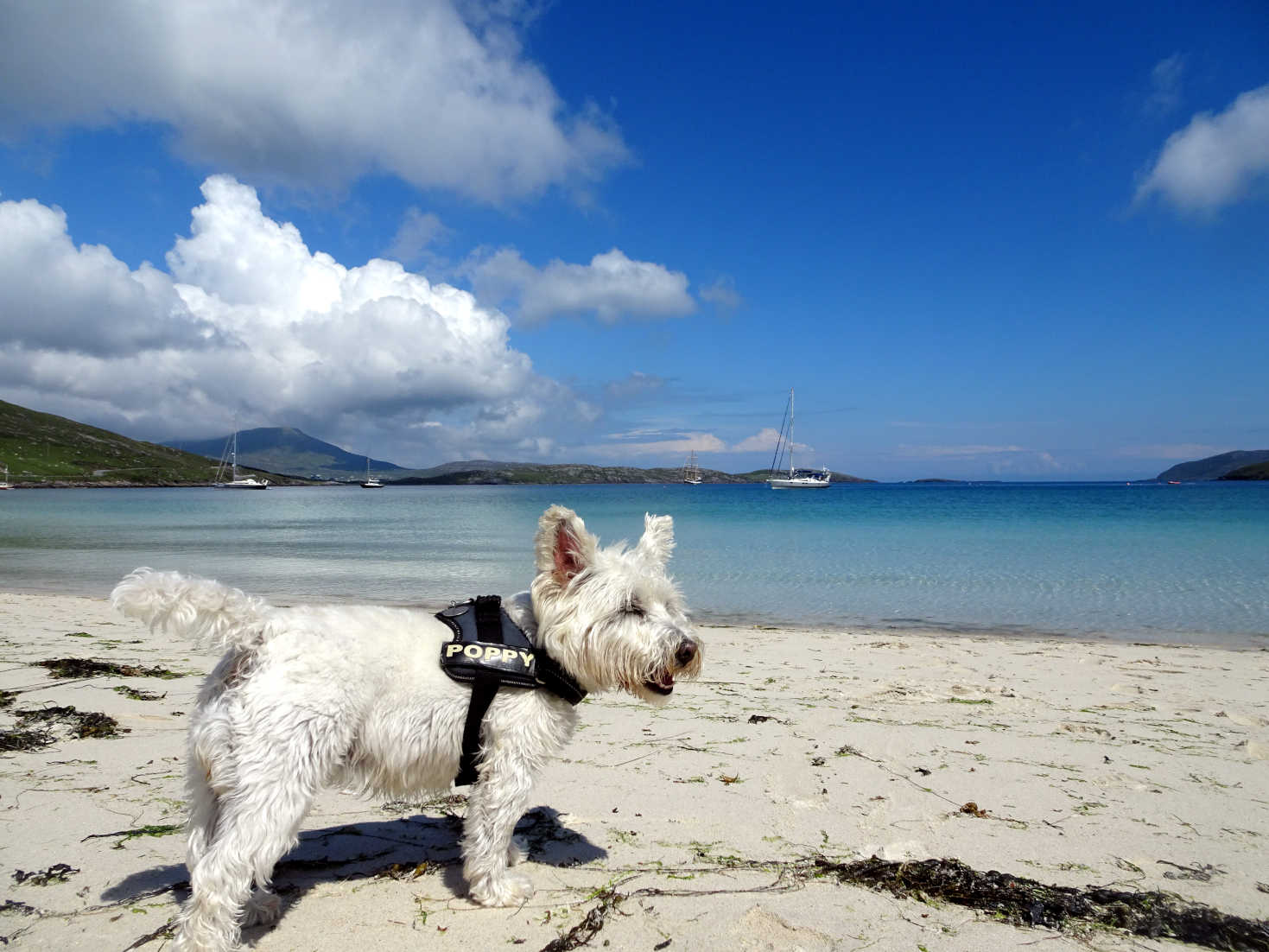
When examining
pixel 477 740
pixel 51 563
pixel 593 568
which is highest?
pixel 593 568

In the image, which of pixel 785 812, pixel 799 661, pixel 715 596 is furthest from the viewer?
pixel 715 596

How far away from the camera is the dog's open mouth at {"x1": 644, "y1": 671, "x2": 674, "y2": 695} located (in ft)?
12.4

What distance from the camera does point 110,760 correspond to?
5.46 m

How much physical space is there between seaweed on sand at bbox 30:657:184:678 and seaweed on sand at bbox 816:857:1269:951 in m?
7.99

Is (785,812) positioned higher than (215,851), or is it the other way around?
(215,851)

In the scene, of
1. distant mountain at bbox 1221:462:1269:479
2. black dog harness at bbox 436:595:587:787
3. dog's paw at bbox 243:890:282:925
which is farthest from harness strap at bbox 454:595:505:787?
distant mountain at bbox 1221:462:1269:479

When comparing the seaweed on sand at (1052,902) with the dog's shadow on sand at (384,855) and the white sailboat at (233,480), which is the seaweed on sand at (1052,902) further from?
the white sailboat at (233,480)

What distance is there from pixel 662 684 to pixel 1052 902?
244 centimetres

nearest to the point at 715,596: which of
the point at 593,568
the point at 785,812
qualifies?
the point at 785,812

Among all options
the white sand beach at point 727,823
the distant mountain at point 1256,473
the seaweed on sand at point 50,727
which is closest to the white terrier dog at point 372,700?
the white sand beach at point 727,823

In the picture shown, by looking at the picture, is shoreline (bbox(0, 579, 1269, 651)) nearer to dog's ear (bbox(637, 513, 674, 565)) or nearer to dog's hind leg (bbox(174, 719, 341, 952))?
dog's ear (bbox(637, 513, 674, 565))

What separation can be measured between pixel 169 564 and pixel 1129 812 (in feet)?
84.8

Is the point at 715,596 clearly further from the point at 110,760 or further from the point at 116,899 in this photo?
the point at 116,899

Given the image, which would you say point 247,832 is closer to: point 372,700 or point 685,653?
point 372,700
